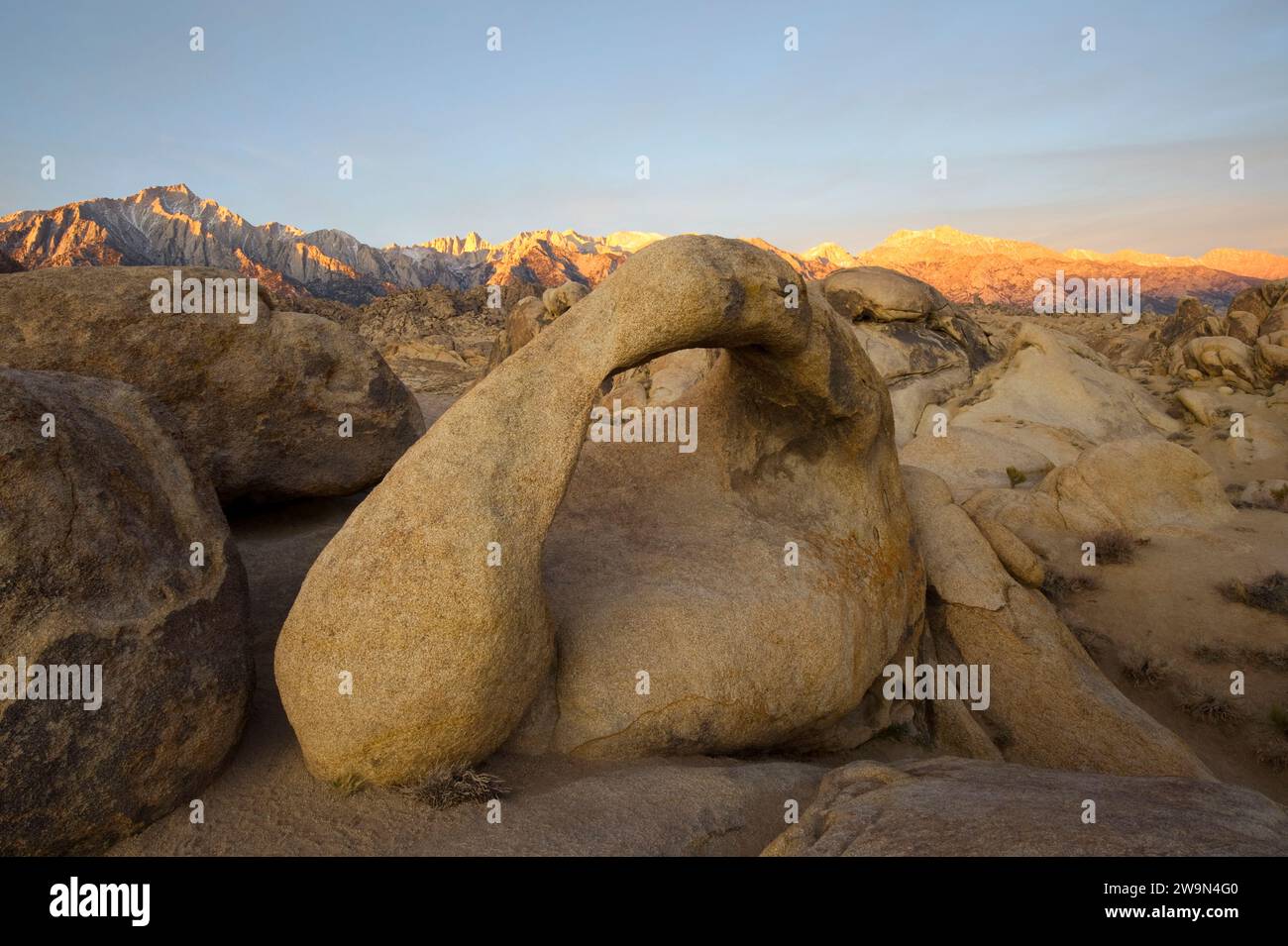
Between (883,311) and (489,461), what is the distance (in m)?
15.1

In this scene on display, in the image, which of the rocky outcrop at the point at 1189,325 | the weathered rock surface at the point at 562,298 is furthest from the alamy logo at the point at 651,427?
the rocky outcrop at the point at 1189,325

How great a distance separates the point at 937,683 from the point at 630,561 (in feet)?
9.20

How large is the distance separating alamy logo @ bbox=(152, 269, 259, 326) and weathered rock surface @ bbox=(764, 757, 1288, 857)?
171 inches

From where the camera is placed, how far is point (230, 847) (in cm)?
276

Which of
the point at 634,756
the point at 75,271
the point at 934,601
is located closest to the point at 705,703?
the point at 634,756

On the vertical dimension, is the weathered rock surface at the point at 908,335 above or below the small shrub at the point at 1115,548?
above

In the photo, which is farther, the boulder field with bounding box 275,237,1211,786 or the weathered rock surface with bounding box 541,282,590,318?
the weathered rock surface with bounding box 541,282,590,318

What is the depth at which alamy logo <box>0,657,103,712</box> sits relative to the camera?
96.7 inches

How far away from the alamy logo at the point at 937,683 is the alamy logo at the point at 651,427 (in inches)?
83.2

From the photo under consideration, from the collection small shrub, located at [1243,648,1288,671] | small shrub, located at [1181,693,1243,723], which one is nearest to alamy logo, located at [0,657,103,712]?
small shrub, located at [1181,693,1243,723]

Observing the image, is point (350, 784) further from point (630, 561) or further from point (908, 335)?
point (908, 335)

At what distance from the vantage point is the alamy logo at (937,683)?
5215 mm

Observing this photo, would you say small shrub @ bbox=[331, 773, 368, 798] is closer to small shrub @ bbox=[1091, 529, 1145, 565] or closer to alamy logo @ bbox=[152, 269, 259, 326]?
alamy logo @ bbox=[152, 269, 259, 326]

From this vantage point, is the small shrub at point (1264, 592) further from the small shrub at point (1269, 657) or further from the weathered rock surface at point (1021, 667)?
the weathered rock surface at point (1021, 667)
